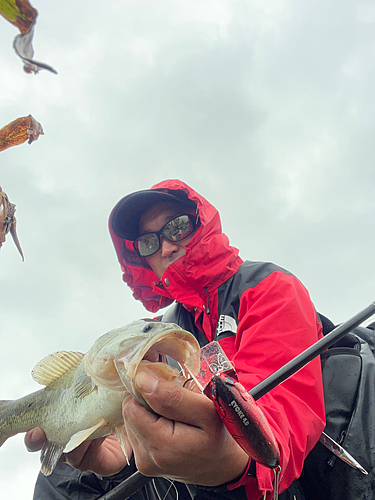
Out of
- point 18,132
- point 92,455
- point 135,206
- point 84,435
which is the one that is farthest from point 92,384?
point 135,206

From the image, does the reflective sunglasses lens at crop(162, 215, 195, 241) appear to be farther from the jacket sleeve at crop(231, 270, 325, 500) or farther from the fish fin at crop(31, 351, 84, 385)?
the fish fin at crop(31, 351, 84, 385)

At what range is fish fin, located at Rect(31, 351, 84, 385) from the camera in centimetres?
268

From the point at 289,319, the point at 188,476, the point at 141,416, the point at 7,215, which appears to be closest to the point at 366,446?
the point at 289,319

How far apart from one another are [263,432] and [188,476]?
638mm

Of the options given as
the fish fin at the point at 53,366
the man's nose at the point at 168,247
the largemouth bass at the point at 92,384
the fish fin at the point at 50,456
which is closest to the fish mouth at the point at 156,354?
the largemouth bass at the point at 92,384

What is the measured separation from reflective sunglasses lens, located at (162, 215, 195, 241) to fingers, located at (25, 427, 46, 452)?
8.88ft

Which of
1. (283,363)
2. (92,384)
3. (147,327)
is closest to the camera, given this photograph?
(147,327)

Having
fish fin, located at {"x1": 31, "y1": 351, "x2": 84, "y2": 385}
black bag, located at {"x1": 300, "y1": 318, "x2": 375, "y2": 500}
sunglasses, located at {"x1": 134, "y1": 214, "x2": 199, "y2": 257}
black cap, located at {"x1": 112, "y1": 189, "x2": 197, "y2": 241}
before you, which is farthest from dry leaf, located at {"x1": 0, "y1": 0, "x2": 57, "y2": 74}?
black cap, located at {"x1": 112, "y1": 189, "x2": 197, "y2": 241}

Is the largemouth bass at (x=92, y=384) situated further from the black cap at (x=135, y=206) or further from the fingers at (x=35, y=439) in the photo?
the black cap at (x=135, y=206)

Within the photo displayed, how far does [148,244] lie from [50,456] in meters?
2.87

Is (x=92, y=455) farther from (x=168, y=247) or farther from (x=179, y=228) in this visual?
(x=179, y=228)

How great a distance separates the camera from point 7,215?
1.59 m

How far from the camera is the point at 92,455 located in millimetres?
2742

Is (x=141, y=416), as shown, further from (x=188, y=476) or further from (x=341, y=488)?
(x=341, y=488)
